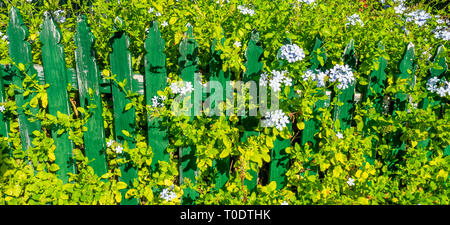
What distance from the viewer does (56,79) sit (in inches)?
72.3

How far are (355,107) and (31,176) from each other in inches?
87.2

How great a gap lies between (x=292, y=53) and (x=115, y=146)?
1258 mm

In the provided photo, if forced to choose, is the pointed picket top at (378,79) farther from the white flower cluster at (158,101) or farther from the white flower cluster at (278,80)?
the white flower cluster at (158,101)

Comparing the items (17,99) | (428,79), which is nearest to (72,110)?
(17,99)

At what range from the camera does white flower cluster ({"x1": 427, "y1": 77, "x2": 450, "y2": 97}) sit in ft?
6.48

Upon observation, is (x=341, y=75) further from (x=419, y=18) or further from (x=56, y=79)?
(x=56, y=79)

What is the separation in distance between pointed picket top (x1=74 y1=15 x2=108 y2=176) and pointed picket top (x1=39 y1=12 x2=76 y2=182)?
0.11 meters

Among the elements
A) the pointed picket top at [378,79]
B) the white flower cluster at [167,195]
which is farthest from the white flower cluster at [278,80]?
the white flower cluster at [167,195]

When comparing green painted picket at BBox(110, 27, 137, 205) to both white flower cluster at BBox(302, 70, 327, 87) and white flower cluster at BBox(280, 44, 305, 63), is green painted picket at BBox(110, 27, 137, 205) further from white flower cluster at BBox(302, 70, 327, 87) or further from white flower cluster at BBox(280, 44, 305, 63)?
white flower cluster at BBox(302, 70, 327, 87)

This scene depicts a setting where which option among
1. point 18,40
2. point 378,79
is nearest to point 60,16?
point 18,40

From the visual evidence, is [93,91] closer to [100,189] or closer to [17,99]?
[17,99]

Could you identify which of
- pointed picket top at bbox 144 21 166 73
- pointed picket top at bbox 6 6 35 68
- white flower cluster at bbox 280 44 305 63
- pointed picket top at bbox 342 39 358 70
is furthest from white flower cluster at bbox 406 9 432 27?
pointed picket top at bbox 6 6 35 68

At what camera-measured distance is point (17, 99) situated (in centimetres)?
191

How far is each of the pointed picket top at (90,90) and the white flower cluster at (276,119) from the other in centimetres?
103
